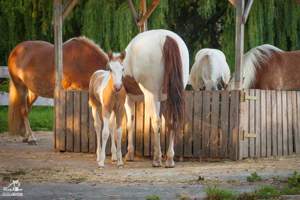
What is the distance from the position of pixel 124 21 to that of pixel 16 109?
11.4 ft

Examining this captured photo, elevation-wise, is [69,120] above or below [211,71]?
below


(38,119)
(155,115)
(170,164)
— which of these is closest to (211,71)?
(155,115)

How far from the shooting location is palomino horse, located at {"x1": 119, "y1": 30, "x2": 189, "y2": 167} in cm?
974

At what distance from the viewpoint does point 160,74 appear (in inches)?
392

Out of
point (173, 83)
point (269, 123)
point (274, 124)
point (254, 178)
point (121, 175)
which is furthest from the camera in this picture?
point (274, 124)

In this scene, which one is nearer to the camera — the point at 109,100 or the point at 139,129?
the point at 109,100

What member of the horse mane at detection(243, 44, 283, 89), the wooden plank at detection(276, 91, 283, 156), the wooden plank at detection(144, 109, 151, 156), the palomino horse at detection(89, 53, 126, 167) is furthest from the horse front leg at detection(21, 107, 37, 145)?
the wooden plank at detection(276, 91, 283, 156)

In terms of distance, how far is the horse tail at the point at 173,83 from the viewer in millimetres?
9703

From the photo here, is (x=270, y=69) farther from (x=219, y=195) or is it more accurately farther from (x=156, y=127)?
(x=219, y=195)

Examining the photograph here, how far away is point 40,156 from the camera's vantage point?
439 inches

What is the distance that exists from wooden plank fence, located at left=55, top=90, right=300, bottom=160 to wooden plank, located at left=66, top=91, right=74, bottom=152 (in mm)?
169

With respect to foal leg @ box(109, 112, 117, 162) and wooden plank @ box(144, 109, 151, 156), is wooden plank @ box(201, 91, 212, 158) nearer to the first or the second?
wooden plank @ box(144, 109, 151, 156)

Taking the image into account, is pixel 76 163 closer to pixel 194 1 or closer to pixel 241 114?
pixel 241 114

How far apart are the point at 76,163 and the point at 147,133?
136 centimetres
